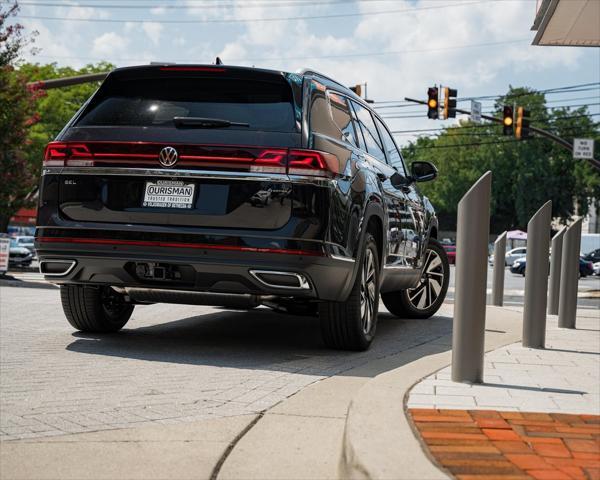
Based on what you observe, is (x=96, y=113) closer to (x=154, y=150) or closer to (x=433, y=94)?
(x=154, y=150)

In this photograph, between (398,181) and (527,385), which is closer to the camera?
(527,385)

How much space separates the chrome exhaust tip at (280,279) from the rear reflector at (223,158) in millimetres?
641

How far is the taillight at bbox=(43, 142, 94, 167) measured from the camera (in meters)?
6.25

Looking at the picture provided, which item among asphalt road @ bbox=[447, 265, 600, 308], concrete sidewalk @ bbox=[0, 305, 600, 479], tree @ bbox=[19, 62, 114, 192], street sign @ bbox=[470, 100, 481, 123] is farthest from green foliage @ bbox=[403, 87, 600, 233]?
concrete sidewalk @ bbox=[0, 305, 600, 479]

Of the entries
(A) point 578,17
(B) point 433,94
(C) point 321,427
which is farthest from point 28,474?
(B) point 433,94

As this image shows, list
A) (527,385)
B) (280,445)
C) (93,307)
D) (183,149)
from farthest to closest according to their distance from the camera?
(93,307) < (183,149) < (527,385) < (280,445)

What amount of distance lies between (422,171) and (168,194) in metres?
3.55

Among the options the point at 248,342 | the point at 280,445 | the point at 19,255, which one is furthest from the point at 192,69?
the point at 19,255

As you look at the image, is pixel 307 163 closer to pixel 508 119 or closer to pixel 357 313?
pixel 357 313

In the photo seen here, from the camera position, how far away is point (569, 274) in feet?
29.1

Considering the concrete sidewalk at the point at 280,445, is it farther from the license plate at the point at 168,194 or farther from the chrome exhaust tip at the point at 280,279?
the license plate at the point at 168,194

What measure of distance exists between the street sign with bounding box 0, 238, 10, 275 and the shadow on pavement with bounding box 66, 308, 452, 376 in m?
14.3

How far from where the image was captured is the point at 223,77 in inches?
250

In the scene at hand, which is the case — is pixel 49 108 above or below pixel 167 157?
above
